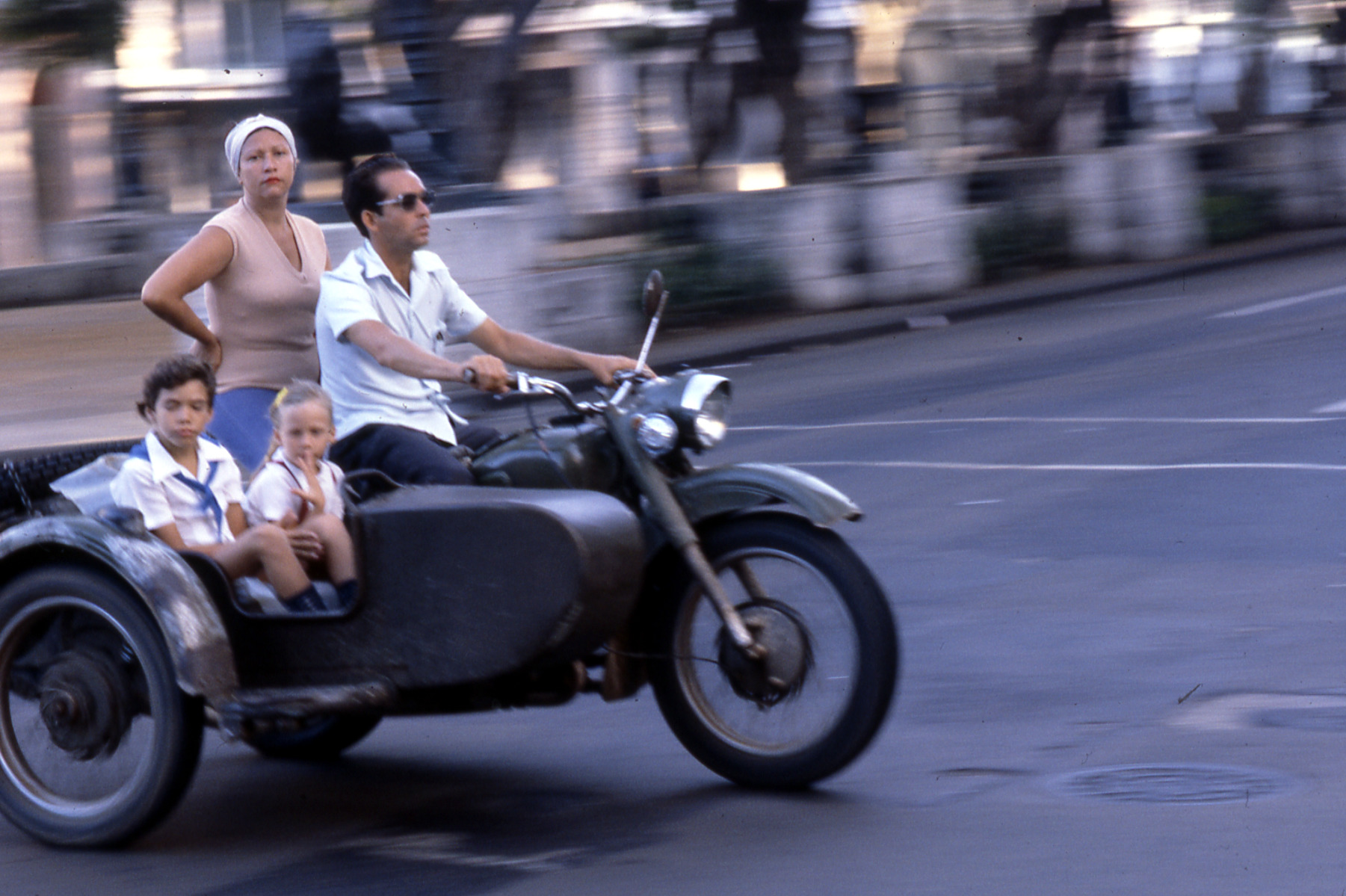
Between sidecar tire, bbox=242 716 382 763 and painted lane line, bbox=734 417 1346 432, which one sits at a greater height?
sidecar tire, bbox=242 716 382 763

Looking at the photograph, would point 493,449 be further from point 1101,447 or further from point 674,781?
point 1101,447

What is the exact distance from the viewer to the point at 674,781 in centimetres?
557

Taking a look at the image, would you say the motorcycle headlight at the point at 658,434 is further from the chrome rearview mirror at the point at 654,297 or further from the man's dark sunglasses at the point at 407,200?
the man's dark sunglasses at the point at 407,200

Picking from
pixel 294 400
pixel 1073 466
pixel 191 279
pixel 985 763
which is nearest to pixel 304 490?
pixel 294 400

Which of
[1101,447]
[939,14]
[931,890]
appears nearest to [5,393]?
[1101,447]

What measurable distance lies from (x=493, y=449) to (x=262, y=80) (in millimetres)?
32249

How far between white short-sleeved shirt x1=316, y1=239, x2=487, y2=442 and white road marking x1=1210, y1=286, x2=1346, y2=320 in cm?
1359

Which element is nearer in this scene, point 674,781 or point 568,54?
point 674,781

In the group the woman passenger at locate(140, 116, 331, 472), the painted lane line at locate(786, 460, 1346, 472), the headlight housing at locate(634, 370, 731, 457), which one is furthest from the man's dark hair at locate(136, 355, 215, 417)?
the painted lane line at locate(786, 460, 1346, 472)

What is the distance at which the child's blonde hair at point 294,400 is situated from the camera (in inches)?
210

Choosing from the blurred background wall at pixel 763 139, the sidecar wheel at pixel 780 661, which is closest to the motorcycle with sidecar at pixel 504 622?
the sidecar wheel at pixel 780 661

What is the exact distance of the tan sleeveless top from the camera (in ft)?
19.7

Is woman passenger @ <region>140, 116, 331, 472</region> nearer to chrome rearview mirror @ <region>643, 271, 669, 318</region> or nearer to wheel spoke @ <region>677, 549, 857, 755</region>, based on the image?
chrome rearview mirror @ <region>643, 271, 669, 318</region>

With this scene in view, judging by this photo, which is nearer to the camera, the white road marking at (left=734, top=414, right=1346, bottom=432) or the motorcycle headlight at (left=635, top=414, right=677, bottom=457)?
the motorcycle headlight at (left=635, top=414, right=677, bottom=457)
